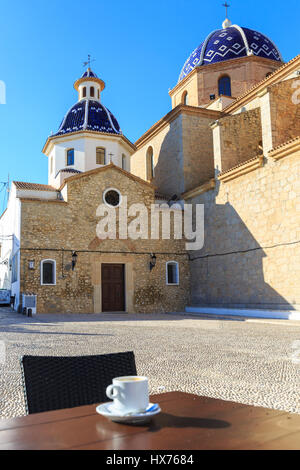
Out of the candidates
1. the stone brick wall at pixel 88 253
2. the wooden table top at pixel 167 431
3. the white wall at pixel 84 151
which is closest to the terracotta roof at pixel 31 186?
the white wall at pixel 84 151

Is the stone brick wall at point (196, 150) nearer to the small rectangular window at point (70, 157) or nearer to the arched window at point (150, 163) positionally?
the arched window at point (150, 163)

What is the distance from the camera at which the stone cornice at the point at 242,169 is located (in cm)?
1579

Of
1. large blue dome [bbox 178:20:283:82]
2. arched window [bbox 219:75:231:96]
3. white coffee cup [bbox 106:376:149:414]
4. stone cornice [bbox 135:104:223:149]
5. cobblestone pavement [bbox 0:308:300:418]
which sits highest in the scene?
large blue dome [bbox 178:20:283:82]

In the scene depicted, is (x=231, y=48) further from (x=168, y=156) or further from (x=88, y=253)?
(x=88, y=253)

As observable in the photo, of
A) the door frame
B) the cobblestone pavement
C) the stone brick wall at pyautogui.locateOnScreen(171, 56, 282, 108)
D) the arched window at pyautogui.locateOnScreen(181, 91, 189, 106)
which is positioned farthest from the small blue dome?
the cobblestone pavement

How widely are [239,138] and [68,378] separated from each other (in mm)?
17995

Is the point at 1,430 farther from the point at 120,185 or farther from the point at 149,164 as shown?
the point at 149,164

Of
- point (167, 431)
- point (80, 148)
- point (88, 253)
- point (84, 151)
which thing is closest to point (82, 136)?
point (80, 148)

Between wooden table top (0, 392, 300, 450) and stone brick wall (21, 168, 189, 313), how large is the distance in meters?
15.9

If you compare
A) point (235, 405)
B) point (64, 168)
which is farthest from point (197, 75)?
point (235, 405)

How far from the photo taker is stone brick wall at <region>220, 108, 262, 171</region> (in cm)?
1859

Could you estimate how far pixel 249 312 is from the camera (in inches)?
615

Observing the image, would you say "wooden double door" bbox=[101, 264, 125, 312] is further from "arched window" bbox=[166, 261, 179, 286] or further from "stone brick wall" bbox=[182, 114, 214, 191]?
"stone brick wall" bbox=[182, 114, 214, 191]

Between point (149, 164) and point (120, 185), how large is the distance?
311 inches
